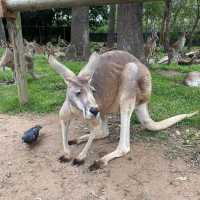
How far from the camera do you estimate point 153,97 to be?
5.97m

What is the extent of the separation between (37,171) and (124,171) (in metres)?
0.83

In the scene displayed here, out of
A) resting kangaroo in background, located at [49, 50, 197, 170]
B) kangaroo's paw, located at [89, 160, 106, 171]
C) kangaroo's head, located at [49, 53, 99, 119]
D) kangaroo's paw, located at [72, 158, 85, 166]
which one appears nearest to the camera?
kangaroo's head, located at [49, 53, 99, 119]

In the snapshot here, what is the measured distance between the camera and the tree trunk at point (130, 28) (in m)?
7.33

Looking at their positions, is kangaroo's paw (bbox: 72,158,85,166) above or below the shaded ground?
above

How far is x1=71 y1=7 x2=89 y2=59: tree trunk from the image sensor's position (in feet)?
32.9

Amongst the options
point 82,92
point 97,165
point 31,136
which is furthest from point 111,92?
point 31,136

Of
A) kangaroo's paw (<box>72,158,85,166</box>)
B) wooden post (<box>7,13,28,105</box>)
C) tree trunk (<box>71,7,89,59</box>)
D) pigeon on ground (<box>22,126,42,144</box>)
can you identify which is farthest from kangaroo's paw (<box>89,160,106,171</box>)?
tree trunk (<box>71,7,89,59</box>)

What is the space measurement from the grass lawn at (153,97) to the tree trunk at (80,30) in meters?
2.76

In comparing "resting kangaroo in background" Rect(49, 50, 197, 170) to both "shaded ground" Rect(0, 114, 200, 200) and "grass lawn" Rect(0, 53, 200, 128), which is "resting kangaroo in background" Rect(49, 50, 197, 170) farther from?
"grass lawn" Rect(0, 53, 200, 128)

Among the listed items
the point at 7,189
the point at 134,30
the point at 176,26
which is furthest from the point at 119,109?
the point at 176,26

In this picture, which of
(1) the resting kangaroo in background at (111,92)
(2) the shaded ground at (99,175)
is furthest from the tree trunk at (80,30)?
(1) the resting kangaroo in background at (111,92)

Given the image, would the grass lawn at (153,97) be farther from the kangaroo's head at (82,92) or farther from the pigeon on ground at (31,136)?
the kangaroo's head at (82,92)

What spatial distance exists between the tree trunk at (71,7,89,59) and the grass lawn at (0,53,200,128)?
2.76m

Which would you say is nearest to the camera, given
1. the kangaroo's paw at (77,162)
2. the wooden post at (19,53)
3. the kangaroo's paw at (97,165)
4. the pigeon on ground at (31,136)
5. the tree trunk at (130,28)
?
the kangaroo's paw at (97,165)
